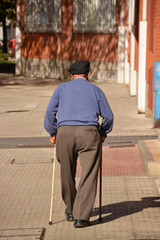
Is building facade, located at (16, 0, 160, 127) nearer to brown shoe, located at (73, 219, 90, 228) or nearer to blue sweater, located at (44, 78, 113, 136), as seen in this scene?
blue sweater, located at (44, 78, 113, 136)

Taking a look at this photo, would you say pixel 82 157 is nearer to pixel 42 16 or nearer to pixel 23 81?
pixel 23 81

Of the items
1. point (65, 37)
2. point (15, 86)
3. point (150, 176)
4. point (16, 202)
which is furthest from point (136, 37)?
point (16, 202)

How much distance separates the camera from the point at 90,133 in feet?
18.7

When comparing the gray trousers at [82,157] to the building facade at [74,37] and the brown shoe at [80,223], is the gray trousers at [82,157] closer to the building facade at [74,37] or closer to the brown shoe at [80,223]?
the brown shoe at [80,223]

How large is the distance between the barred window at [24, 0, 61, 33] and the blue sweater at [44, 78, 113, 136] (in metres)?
22.8

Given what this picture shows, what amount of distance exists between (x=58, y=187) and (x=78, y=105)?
7.58 feet

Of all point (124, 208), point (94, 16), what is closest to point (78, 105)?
point (124, 208)

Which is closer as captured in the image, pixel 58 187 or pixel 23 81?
pixel 58 187

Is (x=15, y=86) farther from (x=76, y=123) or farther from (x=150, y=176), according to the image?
(x=76, y=123)

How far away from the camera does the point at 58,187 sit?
7742 mm

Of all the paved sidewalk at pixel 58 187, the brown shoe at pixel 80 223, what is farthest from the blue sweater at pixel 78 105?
the paved sidewalk at pixel 58 187

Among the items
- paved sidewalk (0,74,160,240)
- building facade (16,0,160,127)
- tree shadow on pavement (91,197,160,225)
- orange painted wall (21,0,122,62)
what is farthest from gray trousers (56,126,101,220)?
orange painted wall (21,0,122,62)

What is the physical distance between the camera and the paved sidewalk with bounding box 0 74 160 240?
5.91 metres

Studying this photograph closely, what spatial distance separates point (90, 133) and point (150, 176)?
2.88 m
